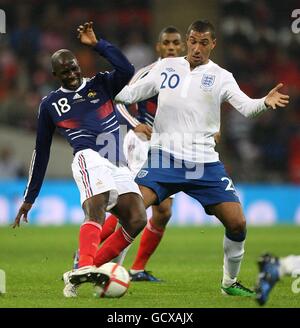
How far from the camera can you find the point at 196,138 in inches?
313

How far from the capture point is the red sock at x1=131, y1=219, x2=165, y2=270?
937 centimetres

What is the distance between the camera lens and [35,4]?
21.7 metres

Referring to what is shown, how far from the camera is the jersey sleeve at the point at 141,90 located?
8141 mm

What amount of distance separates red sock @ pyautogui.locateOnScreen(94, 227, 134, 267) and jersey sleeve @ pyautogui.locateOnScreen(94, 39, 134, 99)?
1152 mm

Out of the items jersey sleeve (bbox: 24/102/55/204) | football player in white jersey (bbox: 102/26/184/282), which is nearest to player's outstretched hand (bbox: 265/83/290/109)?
jersey sleeve (bbox: 24/102/55/204)

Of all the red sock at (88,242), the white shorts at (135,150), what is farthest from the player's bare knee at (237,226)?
the white shorts at (135,150)

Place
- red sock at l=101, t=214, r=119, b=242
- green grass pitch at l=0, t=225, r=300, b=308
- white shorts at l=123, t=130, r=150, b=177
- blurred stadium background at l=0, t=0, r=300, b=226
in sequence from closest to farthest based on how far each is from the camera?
green grass pitch at l=0, t=225, r=300, b=308 < red sock at l=101, t=214, r=119, b=242 < white shorts at l=123, t=130, r=150, b=177 < blurred stadium background at l=0, t=0, r=300, b=226

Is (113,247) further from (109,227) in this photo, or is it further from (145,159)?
(145,159)

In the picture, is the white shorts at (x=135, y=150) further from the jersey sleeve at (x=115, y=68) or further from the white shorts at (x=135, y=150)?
the jersey sleeve at (x=115, y=68)

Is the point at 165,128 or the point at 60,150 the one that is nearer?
the point at 165,128

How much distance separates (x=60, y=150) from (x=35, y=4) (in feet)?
13.6

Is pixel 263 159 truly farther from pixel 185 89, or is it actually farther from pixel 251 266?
pixel 185 89

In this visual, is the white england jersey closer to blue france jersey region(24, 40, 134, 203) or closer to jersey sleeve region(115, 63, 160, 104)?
jersey sleeve region(115, 63, 160, 104)

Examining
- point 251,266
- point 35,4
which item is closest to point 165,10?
point 35,4
